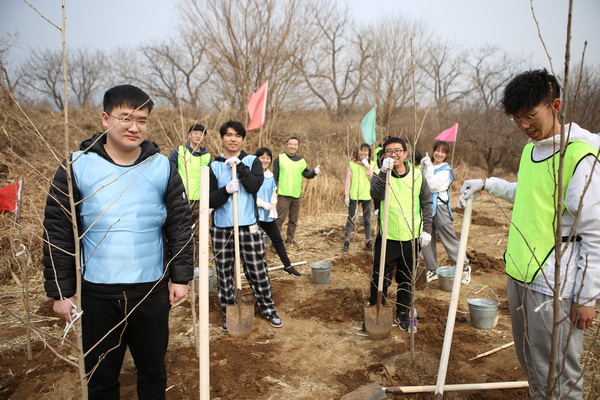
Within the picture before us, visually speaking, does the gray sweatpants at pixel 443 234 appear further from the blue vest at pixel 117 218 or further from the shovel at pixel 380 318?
the blue vest at pixel 117 218

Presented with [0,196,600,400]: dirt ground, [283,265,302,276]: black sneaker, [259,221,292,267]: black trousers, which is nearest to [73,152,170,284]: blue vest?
[0,196,600,400]: dirt ground

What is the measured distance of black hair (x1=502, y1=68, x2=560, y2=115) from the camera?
174 cm

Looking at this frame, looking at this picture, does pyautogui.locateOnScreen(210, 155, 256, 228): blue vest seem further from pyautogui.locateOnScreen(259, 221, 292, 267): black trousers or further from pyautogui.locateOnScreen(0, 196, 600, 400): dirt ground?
pyautogui.locateOnScreen(259, 221, 292, 267): black trousers

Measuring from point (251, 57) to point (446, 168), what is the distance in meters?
9.33

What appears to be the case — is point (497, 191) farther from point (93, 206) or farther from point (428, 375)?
point (93, 206)

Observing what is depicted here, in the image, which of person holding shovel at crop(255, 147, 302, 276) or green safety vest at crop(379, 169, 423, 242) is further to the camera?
person holding shovel at crop(255, 147, 302, 276)

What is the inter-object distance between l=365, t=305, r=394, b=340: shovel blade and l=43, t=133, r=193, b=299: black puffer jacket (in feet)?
6.39

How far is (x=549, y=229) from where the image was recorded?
1775 mm

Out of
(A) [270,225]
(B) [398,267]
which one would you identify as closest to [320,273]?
(A) [270,225]

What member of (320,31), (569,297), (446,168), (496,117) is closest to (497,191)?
(569,297)

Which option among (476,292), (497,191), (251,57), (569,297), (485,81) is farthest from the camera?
(485,81)

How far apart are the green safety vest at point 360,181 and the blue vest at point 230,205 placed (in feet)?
11.3

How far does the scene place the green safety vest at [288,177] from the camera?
268 inches

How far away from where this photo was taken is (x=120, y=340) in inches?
76.3
